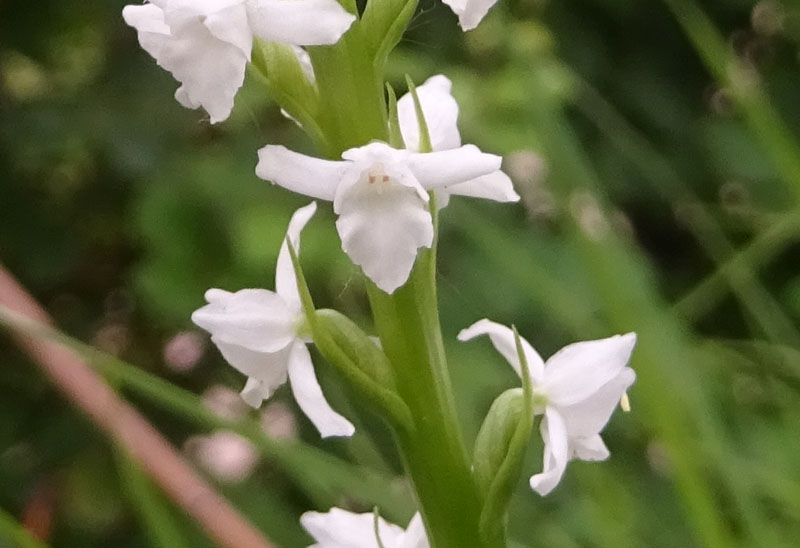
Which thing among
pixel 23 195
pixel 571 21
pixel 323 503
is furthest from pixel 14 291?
pixel 571 21

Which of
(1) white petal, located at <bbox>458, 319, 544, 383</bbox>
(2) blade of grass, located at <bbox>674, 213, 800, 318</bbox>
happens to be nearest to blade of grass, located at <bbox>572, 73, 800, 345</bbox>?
(2) blade of grass, located at <bbox>674, 213, 800, 318</bbox>

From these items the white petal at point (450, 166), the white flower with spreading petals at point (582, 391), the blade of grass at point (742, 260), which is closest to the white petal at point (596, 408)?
the white flower with spreading petals at point (582, 391)

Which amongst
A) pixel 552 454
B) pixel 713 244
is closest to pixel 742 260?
pixel 713 244

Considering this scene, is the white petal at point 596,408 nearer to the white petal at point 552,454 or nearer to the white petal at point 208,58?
the white petal at point 552,454

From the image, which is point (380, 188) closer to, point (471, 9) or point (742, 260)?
point (471, 9)

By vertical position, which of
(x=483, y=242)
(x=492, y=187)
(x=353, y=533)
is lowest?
(x=483, y=242)

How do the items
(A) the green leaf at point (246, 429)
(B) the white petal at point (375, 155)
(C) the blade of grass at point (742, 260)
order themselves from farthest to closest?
(C) the blade of grass at point (742, 260) → (A) the green leaf at point (246, 429) → (B) the white petal at point (375, 155)

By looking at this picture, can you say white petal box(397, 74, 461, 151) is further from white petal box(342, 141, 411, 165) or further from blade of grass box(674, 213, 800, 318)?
blade of grass box(674, 213, 800, 318)
